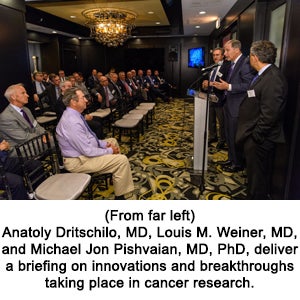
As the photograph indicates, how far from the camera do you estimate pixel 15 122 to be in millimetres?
2955

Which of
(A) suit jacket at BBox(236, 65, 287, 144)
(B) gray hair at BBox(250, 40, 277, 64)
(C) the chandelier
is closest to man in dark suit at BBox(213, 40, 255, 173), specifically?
(A) suit jacket at BBox(236, 65, 287, 144)

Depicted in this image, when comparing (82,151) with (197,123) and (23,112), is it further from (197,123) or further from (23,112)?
(197,123)

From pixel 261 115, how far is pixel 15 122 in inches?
100

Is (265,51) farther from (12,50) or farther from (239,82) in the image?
(12,50)

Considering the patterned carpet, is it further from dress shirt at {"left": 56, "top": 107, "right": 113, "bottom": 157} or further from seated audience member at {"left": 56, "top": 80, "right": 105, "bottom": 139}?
dress shirt at {"left": 56, "top": 107, "right": 113, "bottom": 157}

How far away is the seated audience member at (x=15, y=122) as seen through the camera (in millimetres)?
2913

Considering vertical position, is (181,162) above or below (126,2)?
below

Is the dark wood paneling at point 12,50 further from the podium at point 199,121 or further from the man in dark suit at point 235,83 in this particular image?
the man in dark suit at point 235,83

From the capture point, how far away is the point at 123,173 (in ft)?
9.22

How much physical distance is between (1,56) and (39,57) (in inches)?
341

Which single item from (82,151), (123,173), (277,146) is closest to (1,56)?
(82,151)

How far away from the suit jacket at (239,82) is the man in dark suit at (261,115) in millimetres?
896

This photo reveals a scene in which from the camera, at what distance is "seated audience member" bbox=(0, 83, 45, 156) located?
9.56ft

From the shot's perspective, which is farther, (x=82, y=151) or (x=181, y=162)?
(x=181, y=162)
